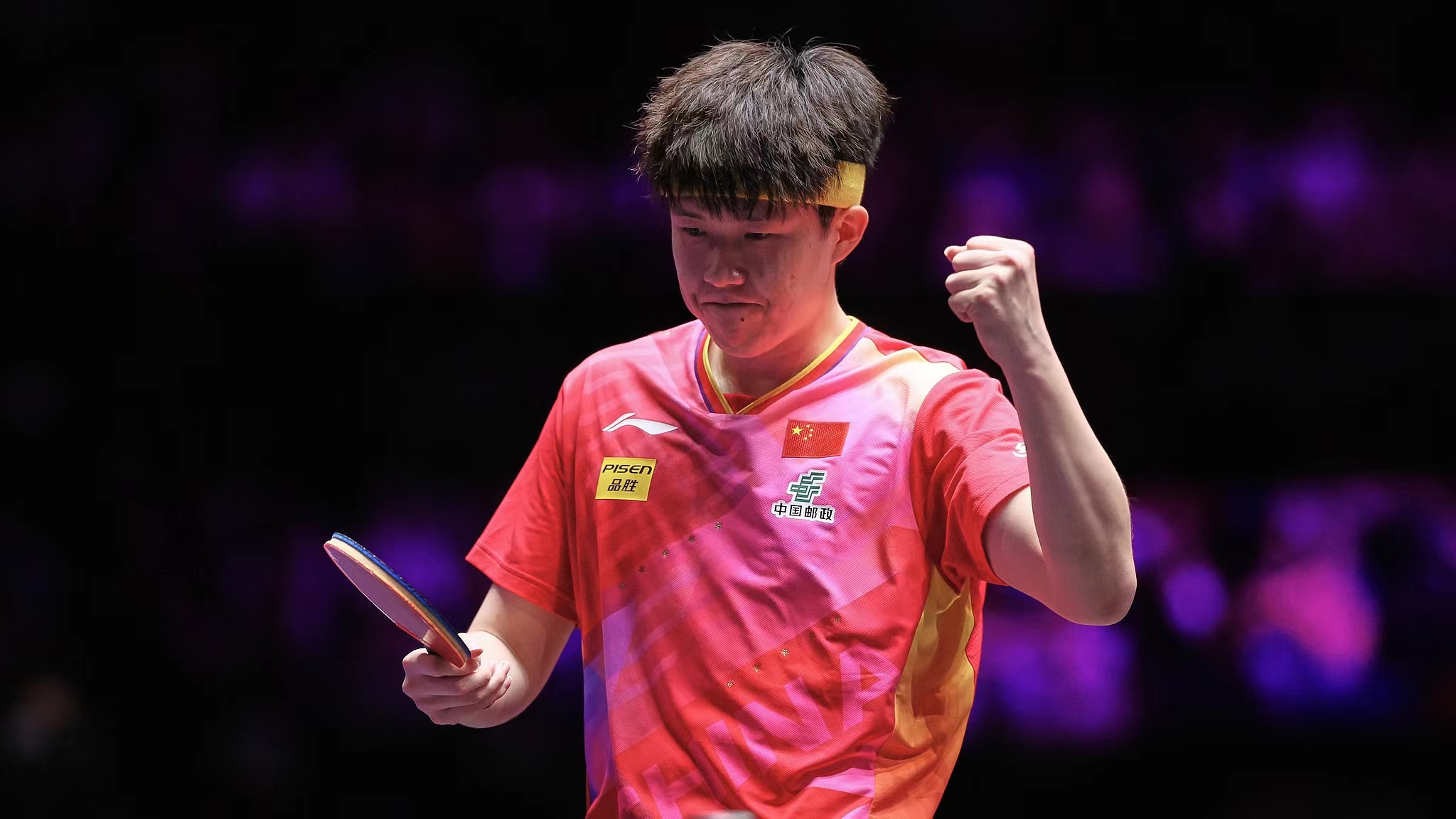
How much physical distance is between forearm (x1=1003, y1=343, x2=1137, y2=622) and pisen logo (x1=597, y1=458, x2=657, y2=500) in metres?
0.64

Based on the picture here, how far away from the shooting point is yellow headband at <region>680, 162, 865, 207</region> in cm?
198

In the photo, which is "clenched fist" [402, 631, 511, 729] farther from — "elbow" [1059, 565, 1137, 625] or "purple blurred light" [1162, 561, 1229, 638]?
"purple blurred light" [1162, 561, 1229, 638]

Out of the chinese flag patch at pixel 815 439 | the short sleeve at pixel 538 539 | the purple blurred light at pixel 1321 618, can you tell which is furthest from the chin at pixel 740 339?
the purple blurred light at pixel 1321 618

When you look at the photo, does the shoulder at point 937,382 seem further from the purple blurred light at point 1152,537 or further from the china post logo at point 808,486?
the purple blurred light at point 1152,537

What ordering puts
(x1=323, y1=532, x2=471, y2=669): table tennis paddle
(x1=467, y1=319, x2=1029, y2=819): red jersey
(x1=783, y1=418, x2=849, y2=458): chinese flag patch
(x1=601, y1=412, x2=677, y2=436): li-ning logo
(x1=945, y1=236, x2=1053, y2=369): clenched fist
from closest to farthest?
(x1=945, y1=236, x2=1053, y2=369): clenched fist, (x1=323, y1=532, x2=471, y2=669): table tennis paddle, (x1=467, y1=319, x2=1029, y2=819): red jersey, (x1=783, y1=418, x2=849, y2=458): chinese flag patch, (x1=601, y1=412, x2=677, y2=436): li-ning logo

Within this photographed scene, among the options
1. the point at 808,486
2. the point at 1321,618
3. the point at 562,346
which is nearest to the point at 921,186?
the point at 562,346

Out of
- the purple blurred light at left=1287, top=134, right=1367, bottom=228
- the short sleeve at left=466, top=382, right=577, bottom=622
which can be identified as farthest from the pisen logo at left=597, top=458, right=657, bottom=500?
the purple blurred light at left=1287, top=134, right=1367, bottom=228

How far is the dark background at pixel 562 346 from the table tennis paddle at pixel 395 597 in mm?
2052

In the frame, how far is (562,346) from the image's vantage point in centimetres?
390

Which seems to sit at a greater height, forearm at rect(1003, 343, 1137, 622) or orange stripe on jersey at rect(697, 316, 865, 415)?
orange stripe on jersey at rect(697, 316, 865, 415)

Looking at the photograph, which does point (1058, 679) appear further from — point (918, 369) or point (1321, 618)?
point (918, 369)

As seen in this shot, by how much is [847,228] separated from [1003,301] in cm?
50

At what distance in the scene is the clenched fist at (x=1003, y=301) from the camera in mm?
1608

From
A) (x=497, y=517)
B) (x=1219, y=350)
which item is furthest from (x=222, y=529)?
(x=1219, y=350)
